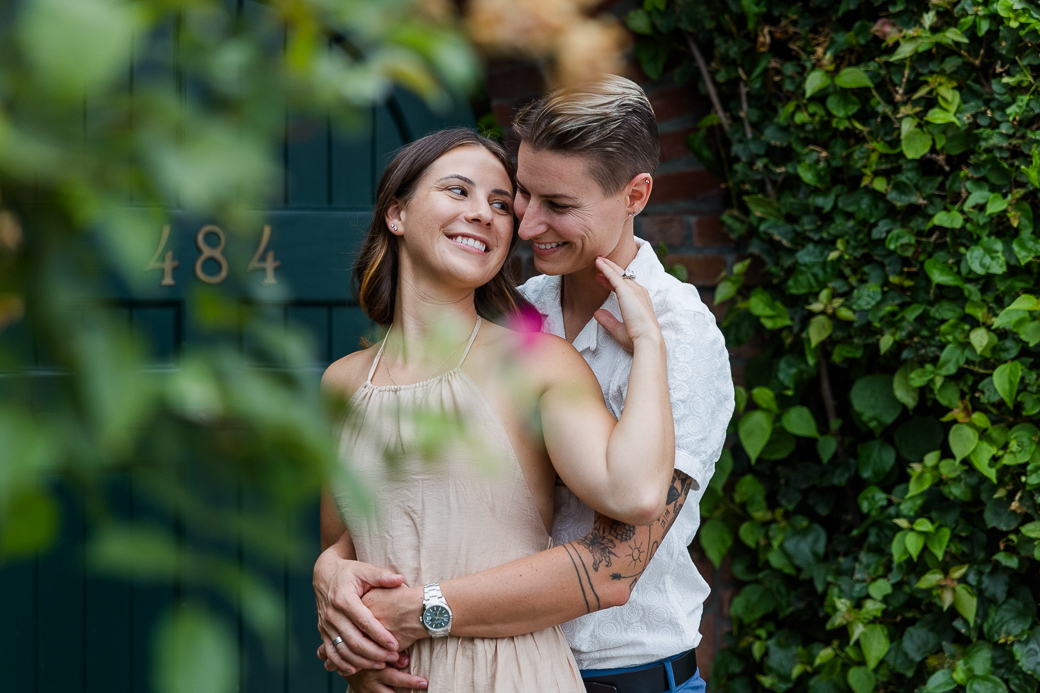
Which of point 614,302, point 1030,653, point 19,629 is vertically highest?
point 614,302

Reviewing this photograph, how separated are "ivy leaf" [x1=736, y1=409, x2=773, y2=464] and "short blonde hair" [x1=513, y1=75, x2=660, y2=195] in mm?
893

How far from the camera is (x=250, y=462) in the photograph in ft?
1.38

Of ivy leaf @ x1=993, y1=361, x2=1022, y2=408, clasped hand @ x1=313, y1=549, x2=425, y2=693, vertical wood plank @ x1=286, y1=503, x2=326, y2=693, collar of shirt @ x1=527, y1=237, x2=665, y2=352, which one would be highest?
collar of shirt @ x1=527, y1=237, x2=665, y2=352

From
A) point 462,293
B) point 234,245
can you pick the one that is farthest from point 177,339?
point 234,245

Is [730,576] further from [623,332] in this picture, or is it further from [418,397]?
[418,397]

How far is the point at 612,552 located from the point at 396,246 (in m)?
0.71

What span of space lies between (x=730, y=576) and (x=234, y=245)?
2.22 metres

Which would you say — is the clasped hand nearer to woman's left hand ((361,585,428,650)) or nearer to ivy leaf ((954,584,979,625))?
woman's left hand ((361,585,428,650))

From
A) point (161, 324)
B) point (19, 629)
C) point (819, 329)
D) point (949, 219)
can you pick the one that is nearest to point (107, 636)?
point (19, 629)

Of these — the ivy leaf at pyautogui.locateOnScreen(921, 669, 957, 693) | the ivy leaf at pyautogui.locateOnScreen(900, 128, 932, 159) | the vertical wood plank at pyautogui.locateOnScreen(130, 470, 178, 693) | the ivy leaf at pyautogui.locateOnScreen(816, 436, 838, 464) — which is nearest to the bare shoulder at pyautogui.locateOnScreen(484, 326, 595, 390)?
the ivy leaf at pyautogui.locateOnScreen(816, 436, 838, 464)

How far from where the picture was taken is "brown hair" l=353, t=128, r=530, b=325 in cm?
161

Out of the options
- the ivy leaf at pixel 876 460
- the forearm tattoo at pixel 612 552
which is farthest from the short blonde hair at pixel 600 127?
the ivy leaf at pixel 876 460

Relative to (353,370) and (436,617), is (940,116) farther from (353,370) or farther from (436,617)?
(436,617)

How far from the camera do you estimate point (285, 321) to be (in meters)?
2.42
